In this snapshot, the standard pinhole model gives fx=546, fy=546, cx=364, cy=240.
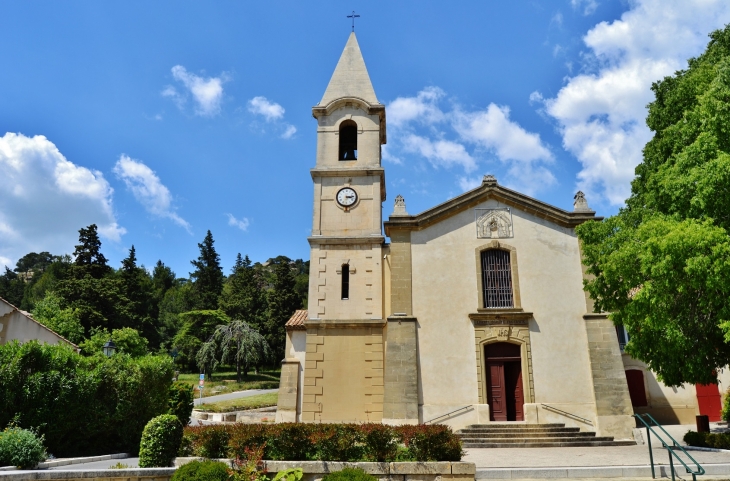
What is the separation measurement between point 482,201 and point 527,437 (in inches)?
358

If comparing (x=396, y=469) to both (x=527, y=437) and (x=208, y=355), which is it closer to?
(x=527, y=437)

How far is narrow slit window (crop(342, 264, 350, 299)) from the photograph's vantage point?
71.7ft

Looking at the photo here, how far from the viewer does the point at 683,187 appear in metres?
13.5

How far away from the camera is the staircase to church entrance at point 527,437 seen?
1834 cm

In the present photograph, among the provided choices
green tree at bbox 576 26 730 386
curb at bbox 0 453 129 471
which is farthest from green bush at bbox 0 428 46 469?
green tree at bbox 576 26 730 386

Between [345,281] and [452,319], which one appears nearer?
[452,319]

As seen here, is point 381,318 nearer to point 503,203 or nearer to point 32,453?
point 503,203

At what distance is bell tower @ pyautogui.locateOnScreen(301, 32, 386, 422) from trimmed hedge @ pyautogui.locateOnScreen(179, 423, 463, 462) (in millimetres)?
Result: 9261

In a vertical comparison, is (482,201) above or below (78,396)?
above

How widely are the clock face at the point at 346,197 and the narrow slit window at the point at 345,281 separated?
2705 mm

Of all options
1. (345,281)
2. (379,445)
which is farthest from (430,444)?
(345,281)

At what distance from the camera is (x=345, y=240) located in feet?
73.1

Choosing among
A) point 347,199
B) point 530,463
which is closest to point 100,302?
point 347,199

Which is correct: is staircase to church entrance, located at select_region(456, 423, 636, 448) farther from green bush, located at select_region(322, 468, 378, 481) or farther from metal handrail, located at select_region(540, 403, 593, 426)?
green bush, located at select_region(322, 468, 378, 481)
